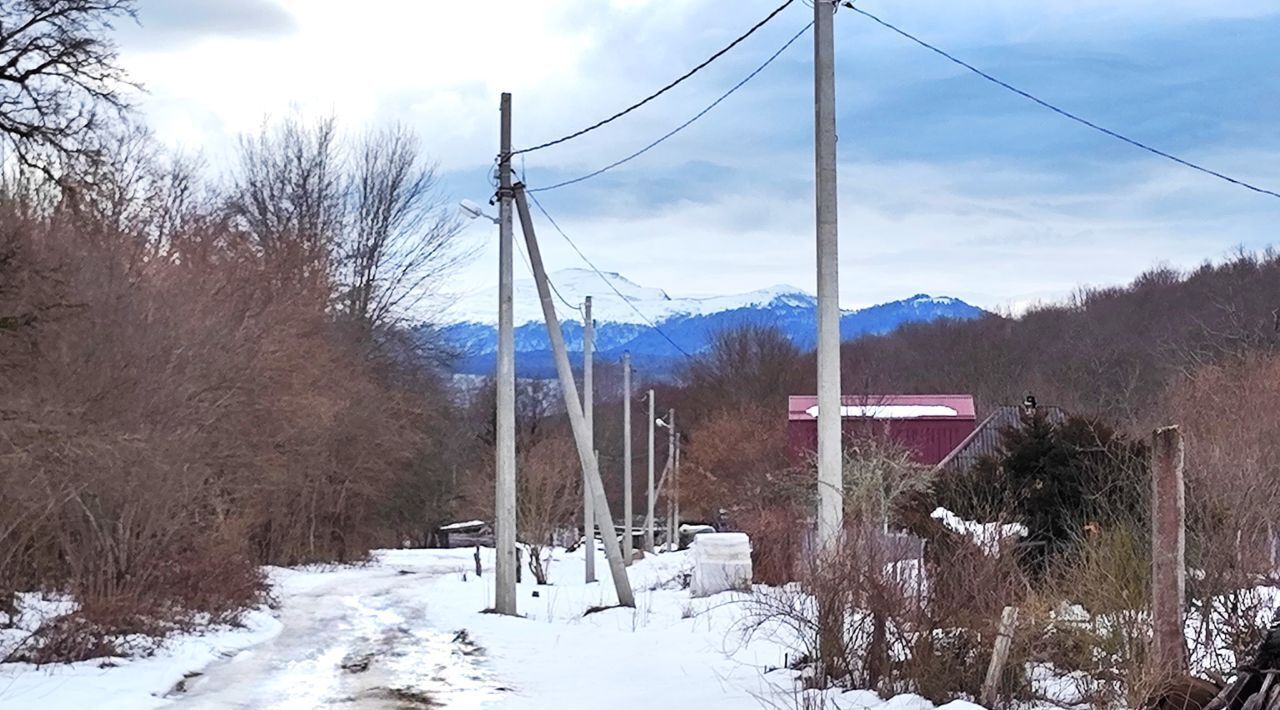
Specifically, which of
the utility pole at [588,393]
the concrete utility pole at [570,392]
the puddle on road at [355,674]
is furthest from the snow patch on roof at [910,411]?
the puddle on road at [355,674]

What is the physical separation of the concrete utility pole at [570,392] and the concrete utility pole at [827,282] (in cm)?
949

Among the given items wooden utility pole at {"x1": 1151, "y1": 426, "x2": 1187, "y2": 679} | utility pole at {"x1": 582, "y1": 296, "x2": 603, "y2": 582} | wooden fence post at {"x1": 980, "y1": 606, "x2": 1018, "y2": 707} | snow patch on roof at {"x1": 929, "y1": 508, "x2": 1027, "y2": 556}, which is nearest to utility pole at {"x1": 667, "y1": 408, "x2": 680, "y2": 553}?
utility pole at {"x1": 582, "y1": 296, "x2": 603, "y2": 582}

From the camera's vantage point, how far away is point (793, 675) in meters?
12.0

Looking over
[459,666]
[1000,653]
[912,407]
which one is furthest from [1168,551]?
[912,407]

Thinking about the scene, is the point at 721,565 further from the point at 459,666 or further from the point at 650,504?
the point at 650,504

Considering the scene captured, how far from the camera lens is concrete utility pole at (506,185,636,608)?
21.6m

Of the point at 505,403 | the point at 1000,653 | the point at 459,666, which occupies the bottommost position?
the point at 459,666

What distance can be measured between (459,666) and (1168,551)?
911 cm

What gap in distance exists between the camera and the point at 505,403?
2253 cm

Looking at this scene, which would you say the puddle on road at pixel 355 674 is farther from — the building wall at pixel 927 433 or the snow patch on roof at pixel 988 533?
the building wall at pixel 927 433

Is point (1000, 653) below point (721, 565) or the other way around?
the other way around

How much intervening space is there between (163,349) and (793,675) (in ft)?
43.5

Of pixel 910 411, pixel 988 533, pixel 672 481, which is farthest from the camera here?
pixel 672 481

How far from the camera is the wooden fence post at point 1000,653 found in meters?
9.50
